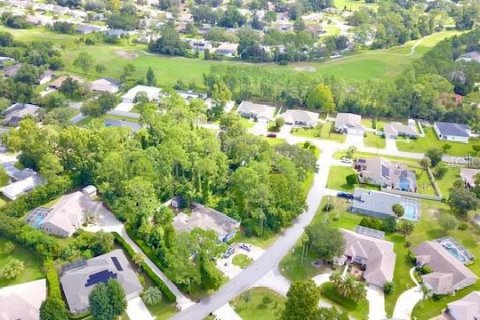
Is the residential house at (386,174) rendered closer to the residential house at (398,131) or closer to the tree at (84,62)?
the residential house at (398,131)

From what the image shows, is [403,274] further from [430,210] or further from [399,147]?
[399,147]

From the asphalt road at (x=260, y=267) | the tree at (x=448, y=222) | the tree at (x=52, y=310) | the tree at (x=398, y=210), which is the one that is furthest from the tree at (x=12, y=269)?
the tree at (x=448, y=222)

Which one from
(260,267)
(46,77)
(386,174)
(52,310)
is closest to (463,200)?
(386,174)

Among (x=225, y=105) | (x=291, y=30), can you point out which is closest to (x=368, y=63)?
(x=291, y=30)

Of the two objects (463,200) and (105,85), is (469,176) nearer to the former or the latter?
(463,200)

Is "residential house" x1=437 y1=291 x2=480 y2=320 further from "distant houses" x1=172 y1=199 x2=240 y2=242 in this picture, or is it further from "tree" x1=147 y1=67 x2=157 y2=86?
"tree" x1=147 y1=67 x2=157 y2=86
